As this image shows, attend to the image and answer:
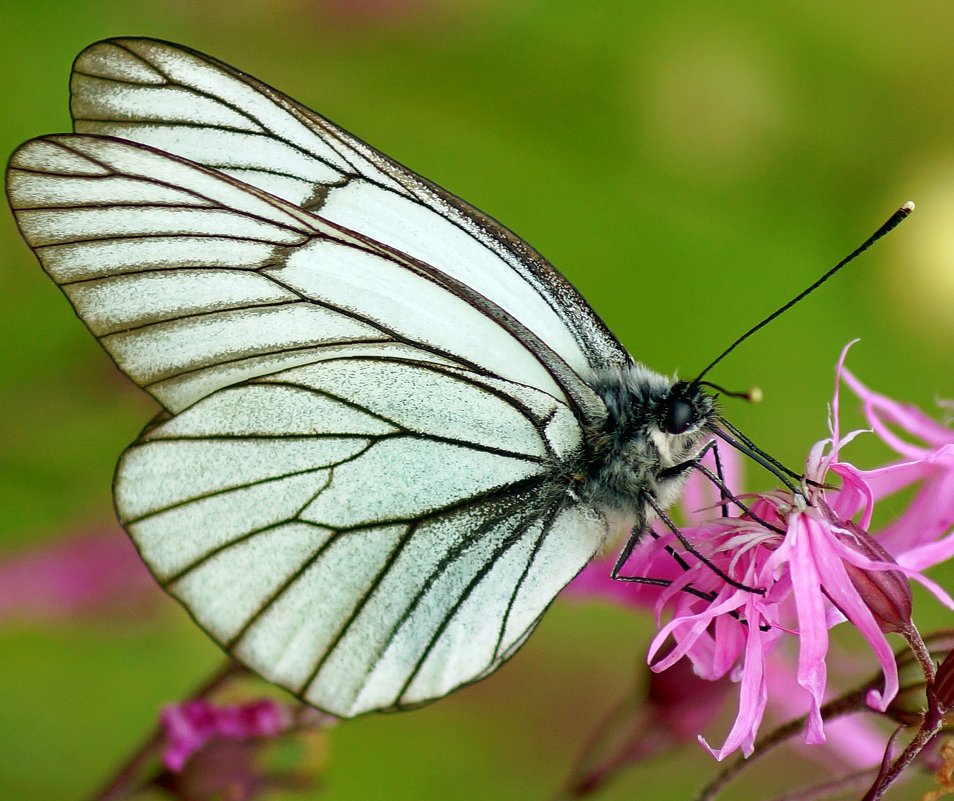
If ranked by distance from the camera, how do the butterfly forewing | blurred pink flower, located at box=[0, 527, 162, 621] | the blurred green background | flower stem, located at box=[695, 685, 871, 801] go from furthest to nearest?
the blurred green background → blurred pink flower, located at box=[0, 527, 162, 621] → the butterfly forewing → flower stem, located at box=[695, 685, 871, 801]

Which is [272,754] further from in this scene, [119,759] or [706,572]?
[706,572]

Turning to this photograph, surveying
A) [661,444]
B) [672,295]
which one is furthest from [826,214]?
[661,444]

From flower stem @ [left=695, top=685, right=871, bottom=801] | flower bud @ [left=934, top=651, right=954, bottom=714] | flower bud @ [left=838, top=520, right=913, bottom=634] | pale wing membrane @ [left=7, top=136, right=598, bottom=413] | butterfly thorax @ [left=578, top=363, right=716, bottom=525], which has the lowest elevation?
flower stem @ [left=695, top=685, right=871, bottom=801]


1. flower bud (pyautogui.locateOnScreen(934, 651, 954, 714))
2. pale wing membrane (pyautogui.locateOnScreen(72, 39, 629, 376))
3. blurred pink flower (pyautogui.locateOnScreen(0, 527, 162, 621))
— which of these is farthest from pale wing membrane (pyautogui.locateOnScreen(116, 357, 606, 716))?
blurred pink flower (pyautogui.locateOnScreen(0, 527, 162, 621))

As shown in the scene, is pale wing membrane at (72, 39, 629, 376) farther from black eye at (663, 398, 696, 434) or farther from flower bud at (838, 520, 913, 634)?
flower bud at (838, 520, 913, 634)

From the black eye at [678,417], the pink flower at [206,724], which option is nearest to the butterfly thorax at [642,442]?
the black eye at [678,417]

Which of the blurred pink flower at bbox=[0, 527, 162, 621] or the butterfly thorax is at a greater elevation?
the butterfly thorax

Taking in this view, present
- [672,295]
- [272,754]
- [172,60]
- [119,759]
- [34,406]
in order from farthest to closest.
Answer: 1. [672,295]
2. [34,406]
3. [119,759]
4. [272,754]
5. [172,60]
